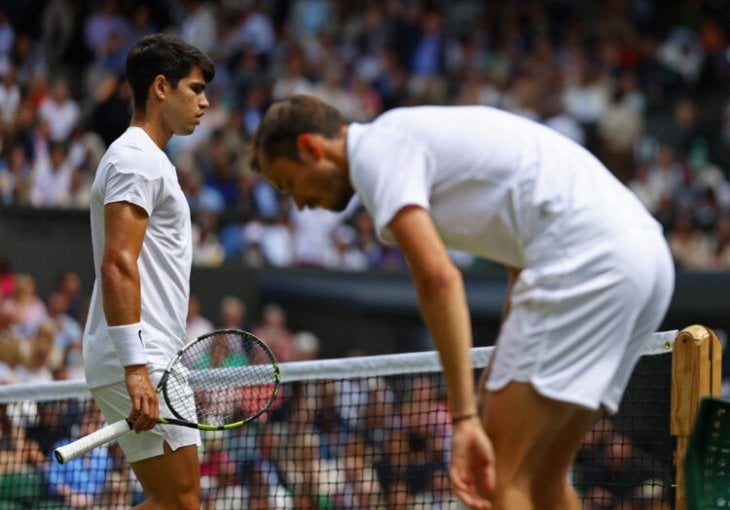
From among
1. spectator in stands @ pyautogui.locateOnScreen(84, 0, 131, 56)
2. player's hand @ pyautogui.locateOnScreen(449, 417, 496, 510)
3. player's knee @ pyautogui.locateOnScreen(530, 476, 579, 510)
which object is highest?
spectator in stands @ pyautogui.locateOnScreen(84, 0, 131, 56)

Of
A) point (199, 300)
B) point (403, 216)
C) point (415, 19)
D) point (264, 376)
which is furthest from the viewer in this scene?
point (415, 19)

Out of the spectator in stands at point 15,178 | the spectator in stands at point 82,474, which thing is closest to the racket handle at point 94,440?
the spectator in stands at point 82,474

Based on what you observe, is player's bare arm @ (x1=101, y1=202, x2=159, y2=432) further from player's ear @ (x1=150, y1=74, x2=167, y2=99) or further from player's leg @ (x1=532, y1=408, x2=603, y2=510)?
player's leg @ (x1=532, y1=408, x2=603, y2=510)

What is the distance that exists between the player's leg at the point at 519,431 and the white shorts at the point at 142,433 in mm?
1654

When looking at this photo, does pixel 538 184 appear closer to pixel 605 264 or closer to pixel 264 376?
pixel 605 264

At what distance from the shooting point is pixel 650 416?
6.20 m

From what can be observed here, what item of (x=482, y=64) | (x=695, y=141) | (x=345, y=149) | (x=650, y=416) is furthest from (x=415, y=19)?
(x=345, y=149)

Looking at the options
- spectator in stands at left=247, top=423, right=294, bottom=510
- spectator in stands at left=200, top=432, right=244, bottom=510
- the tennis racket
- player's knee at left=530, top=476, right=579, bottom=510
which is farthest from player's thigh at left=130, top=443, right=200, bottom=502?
spectator in stands at left=200, top=432, right=244, bottom=510

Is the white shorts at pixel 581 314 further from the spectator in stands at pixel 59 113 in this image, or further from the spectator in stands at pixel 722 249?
the spectator in stands at pixel 722 249

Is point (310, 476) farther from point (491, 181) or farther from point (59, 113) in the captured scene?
point (59, 113)

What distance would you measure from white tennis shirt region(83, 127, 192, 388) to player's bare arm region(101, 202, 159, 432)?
0.09 meters

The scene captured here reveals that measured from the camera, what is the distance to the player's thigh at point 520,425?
3.76m

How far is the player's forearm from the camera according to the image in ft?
11.8

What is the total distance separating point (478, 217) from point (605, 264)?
362 mm
